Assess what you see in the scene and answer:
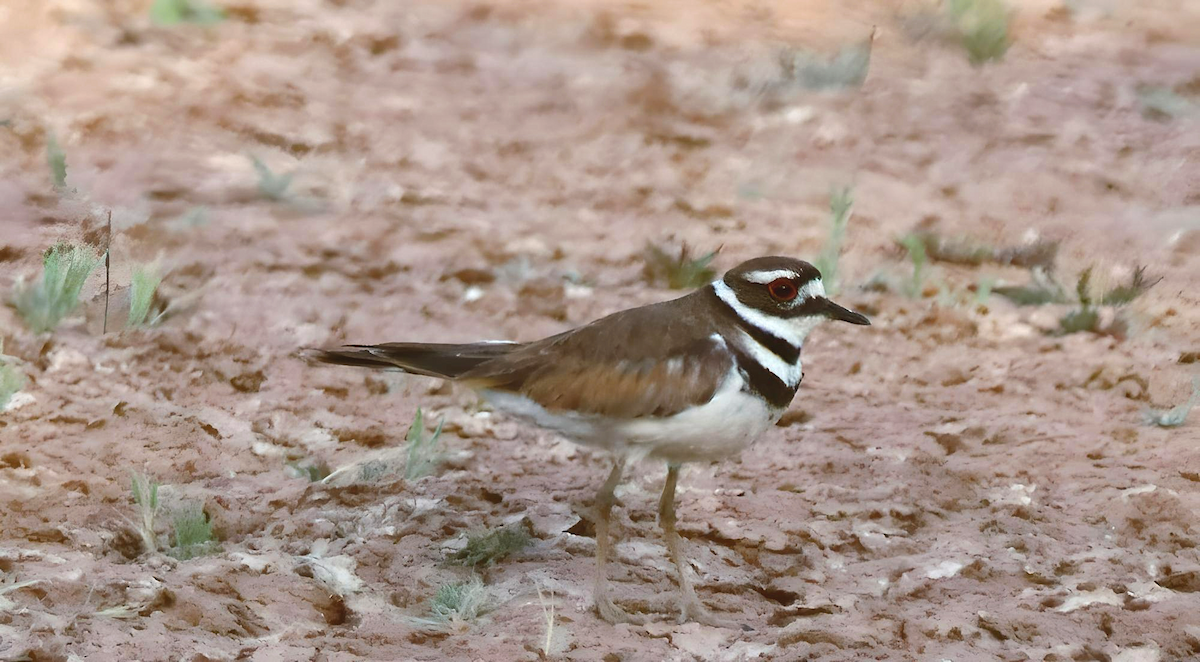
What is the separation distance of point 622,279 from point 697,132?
5.35 ft

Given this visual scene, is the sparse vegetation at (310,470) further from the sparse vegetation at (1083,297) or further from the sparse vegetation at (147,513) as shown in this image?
the sparse vegetation at (1083,297)

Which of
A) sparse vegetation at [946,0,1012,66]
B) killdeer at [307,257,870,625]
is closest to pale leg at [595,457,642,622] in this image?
killdeer at [307,257,870,625]

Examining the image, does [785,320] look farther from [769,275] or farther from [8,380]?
[8,380]

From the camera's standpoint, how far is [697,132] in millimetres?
7023

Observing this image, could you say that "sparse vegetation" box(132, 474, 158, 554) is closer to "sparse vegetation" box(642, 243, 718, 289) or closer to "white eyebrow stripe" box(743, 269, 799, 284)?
"white eyebrow stripe" box(743, 269, 799, 284)

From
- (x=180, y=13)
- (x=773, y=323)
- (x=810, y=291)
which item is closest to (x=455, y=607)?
(x=773, y=323)

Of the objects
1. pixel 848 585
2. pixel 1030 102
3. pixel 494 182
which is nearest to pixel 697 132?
pixel 494 182

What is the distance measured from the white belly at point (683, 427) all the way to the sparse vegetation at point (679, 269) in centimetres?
204

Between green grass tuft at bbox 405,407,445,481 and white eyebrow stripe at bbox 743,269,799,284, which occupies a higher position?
white eyebrow stripe at bbox 743,269,799,284

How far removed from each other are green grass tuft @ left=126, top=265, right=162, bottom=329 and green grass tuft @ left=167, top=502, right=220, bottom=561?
4.74 feet

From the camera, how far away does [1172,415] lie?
4484 millimetres

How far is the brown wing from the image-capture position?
3457 millimetres

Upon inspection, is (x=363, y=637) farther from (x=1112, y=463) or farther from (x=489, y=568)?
(x=1112, y=463)

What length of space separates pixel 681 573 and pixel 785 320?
2.56 ft
